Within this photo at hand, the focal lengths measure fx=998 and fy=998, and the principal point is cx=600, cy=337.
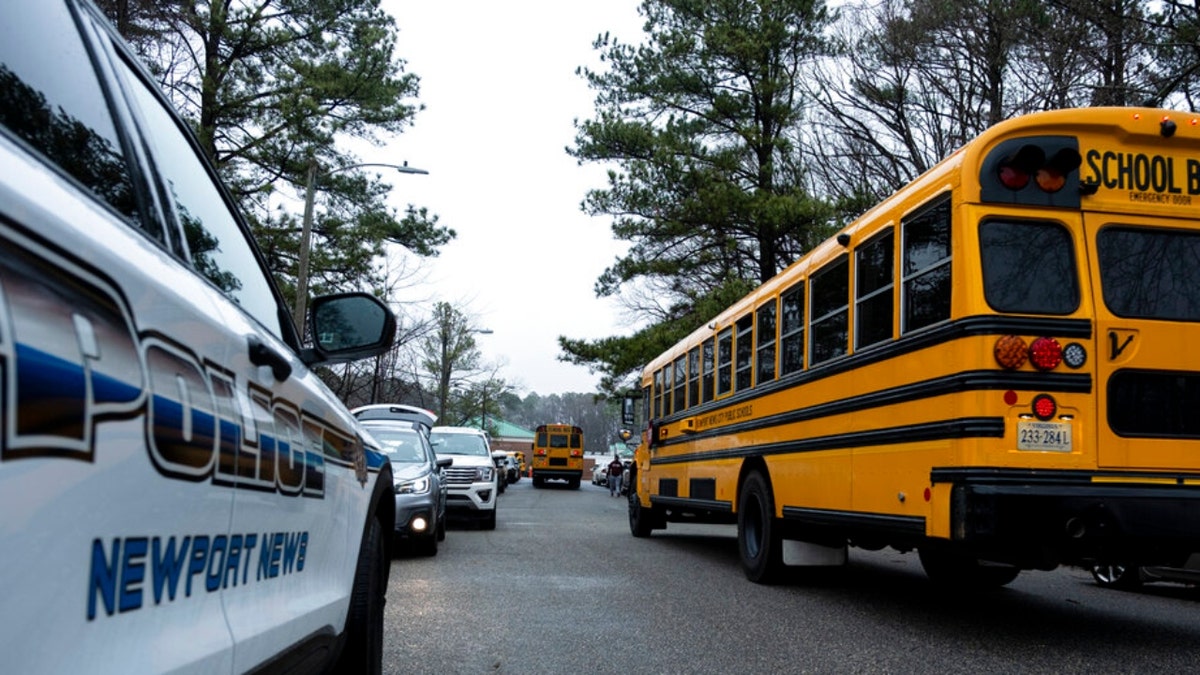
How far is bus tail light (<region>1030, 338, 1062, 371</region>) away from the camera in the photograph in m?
5.69

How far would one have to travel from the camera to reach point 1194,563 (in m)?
6.58

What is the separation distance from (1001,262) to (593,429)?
95.5m

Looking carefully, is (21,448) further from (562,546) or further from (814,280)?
(562,546)

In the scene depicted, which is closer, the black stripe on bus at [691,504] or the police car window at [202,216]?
the police car window at [202,216]

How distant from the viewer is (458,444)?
17.7m

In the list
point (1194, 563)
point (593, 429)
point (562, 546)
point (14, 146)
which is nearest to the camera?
point (14, 146)

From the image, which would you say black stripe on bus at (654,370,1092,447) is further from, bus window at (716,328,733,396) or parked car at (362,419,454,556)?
parked car at (362,419,454,556)

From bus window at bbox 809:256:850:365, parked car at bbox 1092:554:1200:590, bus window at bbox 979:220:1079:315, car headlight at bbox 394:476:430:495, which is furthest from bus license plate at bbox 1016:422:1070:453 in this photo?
car headlight at bbox 394:476:430:495

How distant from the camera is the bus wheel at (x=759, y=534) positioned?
9039mm

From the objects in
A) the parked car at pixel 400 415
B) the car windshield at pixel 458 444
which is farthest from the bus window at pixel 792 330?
the car windshield at pixel 458 444

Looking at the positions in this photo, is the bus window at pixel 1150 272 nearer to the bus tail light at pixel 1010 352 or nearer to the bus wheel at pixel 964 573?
the bus tail light at pixel 1010 352

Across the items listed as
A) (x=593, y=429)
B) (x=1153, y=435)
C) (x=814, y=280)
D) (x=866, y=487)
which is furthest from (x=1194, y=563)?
(x=593, y=429)

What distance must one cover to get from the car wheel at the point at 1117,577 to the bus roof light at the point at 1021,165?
16.3 ft

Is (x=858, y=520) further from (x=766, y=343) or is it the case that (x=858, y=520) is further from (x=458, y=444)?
(x=458, y=444)
